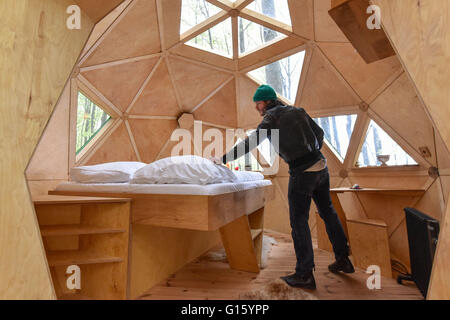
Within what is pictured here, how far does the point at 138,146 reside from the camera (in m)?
4.64

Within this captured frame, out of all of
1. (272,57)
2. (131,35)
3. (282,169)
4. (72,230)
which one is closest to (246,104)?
(272,57)

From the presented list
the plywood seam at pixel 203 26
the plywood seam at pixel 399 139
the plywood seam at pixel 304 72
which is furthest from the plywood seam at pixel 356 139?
the plywood seam at pixel 203 26

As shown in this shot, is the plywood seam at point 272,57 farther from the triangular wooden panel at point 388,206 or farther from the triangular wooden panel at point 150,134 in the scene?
the triangular wooden panel at point 388,206

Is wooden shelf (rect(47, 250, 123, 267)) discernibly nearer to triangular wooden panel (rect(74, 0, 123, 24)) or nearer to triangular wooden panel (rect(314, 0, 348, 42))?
triangular wooden panel (rect(74, 0, 123, 24))

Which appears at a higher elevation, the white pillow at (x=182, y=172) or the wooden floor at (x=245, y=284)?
the white pillow at (x=182, y=172)

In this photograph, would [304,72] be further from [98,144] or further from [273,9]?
[98,144]

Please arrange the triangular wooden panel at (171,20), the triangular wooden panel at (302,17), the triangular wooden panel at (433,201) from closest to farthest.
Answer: the triangular wooden panel at (433,201), the triangular wooden panel at (302,17), the triangular wooden panel at (171,20)

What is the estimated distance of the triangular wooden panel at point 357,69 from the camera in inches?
128

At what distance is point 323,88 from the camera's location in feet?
13.5

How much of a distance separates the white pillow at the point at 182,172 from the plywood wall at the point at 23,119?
3.18 feet

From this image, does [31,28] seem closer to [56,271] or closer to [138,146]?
[56,271]

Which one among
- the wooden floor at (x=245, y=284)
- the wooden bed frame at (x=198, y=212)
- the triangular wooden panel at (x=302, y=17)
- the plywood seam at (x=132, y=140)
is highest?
the triangular wooden panel at (x=302, y=17)

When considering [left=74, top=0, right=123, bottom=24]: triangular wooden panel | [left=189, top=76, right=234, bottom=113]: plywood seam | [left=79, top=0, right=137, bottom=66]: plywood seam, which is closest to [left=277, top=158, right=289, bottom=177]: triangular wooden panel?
[left=189, top=76, right=234, bottom=113]: plywood seam

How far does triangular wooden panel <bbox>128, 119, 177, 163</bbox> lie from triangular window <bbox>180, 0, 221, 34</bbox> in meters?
1.68
